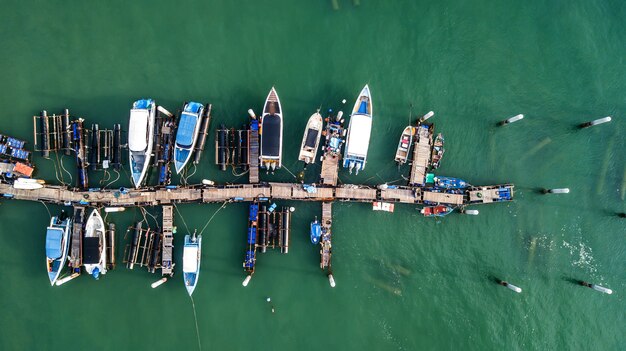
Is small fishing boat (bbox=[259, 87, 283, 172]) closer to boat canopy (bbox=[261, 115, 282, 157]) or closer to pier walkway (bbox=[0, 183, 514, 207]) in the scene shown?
boat canopy (bbox=[261, 115, 282, 157])

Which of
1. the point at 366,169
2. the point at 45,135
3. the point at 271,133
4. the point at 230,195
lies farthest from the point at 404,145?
the point at 45,135

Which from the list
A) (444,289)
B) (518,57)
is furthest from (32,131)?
(518,57)

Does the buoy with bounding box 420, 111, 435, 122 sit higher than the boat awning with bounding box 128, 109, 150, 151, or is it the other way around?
the buoy with bounding box 420, 111, 435, 122

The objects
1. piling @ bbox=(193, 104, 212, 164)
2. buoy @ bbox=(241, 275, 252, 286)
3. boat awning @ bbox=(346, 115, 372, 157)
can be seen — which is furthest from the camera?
piling @ bbox=(193, 104, 212, 164)

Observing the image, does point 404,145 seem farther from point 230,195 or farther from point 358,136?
point 230,195

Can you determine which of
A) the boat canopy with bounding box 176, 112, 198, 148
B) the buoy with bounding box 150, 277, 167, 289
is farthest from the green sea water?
the boat canopy with bounding box 176, 112, 198, 148

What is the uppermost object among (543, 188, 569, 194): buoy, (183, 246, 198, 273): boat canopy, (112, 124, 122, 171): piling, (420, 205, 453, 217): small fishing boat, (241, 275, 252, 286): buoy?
(112, 124, 122, 171): piling

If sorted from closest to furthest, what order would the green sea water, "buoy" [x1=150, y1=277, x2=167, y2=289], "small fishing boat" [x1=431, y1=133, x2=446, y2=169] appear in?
"buoy" [x1=150, y1=277, x2=167, y2=289] < the green sea water < "small fishing boat" [x1=431, y1=133, x2=446, y2=169]

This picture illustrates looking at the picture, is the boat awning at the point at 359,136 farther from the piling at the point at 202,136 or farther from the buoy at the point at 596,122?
the buoy at the point at 596,122

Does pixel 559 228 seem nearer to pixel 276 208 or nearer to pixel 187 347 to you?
pixel 276 208
